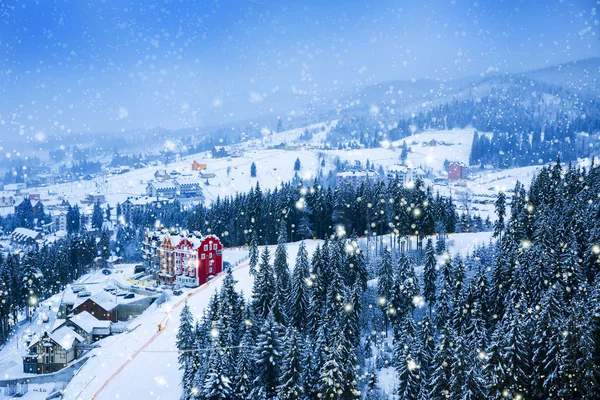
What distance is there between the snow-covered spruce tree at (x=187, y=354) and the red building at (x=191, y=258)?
27.6 m

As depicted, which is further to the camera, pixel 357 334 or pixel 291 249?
pixel 291 249

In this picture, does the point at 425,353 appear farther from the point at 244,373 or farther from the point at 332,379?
the point at 244,373

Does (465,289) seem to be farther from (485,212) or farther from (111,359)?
(485,212)

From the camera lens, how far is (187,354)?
45812 millimetres

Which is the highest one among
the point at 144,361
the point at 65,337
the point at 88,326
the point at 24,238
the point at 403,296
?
the point at 403,296

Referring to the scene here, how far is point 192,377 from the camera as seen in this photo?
4406 cm

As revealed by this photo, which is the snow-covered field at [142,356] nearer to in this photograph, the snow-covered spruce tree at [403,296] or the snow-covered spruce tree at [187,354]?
the snow-covered spruce tree at [187,354]

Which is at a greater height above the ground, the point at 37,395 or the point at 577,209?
the point at 577,209

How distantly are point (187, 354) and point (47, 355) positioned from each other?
31.0 m

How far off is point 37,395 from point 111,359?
1114 cm

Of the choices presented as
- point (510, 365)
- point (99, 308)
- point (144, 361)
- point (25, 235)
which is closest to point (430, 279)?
point (510, 365)

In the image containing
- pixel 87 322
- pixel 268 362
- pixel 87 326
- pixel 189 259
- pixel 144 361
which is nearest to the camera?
pixel 268 362

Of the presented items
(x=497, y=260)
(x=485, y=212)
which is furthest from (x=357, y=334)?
(x=485, y=212)

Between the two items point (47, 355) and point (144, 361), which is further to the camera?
point (47, 355)
